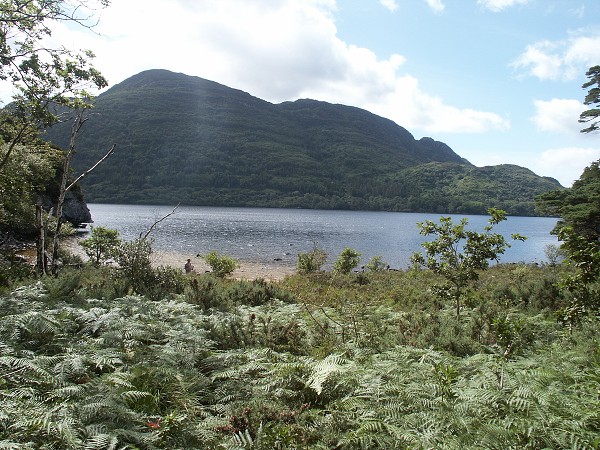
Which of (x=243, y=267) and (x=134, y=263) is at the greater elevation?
(x=134, y=263)

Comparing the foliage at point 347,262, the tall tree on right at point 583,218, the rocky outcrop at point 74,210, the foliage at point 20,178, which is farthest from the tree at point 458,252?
the rocky outcrop at point 74,210

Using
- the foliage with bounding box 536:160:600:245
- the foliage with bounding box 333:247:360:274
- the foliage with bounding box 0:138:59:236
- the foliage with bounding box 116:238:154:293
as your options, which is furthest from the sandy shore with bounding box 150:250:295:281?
the foliage with bounding box 536:160:600:245

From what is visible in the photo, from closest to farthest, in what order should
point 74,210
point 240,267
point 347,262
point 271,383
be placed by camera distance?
point 271,383, point 347,262, point 240,267, point 74,210

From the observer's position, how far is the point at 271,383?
Answer: 5027 millimetres

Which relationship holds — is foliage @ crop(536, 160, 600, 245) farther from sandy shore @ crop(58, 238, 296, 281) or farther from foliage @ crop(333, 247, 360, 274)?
sandy shore @ crop(58, 238, 296, 281)

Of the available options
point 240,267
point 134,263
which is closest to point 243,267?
point 240,267

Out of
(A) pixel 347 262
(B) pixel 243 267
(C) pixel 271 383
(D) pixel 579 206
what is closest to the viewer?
(C) pixel 271 383

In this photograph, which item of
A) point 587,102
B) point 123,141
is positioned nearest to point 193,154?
point 123,141

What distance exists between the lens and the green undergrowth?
11.4ft

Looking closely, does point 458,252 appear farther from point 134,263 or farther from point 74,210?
point 74,210

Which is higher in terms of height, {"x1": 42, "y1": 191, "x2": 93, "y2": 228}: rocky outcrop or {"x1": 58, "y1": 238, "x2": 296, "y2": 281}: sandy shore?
{"x1": 42, "y1": 191, "x2": 93, "y2": 228}: rocky outcrop

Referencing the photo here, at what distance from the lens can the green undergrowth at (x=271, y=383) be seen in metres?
3.48

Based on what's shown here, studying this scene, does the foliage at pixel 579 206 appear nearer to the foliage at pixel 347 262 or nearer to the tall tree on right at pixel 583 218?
the tall tree on right at pixel 583 218

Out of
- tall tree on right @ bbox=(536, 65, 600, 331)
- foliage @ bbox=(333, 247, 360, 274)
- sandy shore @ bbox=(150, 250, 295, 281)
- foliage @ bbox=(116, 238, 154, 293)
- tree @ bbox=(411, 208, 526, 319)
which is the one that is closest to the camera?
tall tree on right @ bbox=(536, 65, 600, 331)
